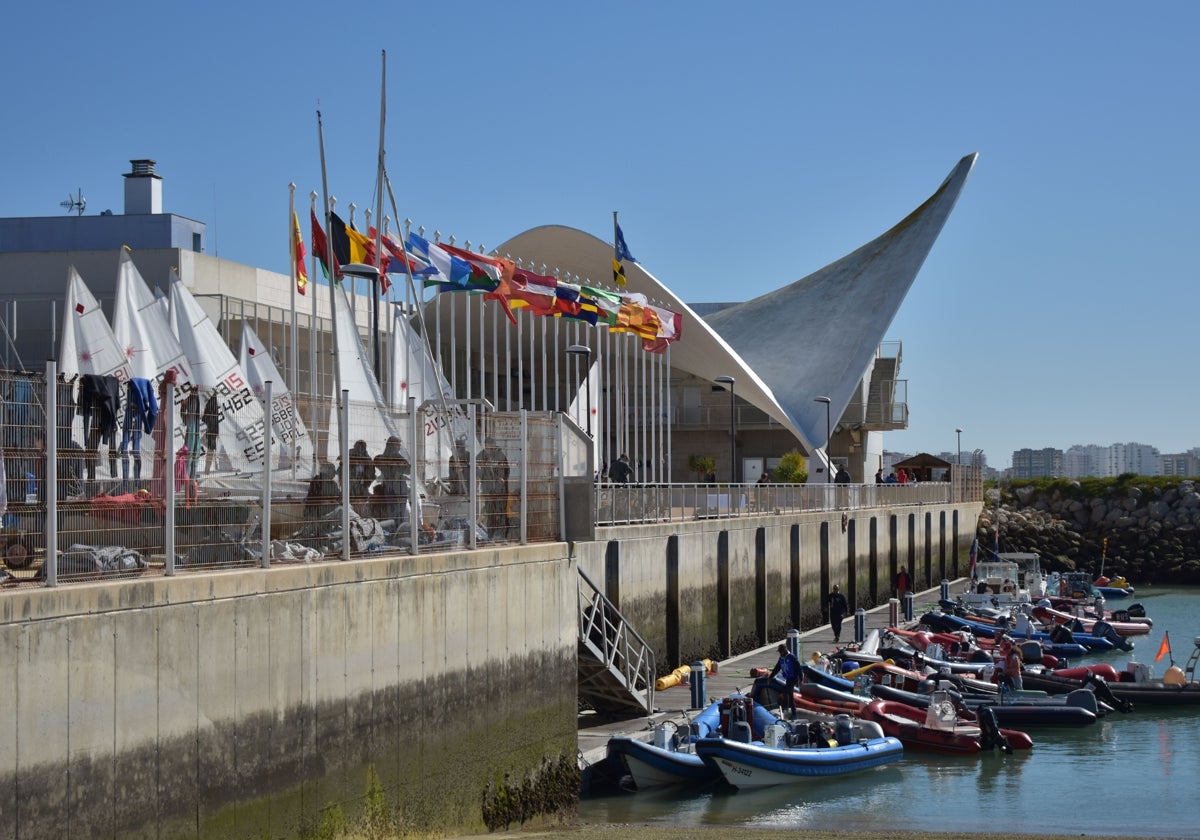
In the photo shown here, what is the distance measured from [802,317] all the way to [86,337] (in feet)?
192

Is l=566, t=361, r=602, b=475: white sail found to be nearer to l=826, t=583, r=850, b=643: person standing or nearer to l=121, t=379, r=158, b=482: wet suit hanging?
l=826, t=583, r=850, b=643: person standing

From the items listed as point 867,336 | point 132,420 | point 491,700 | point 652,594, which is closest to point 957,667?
point 652,594

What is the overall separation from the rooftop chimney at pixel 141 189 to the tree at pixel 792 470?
89.2 feet

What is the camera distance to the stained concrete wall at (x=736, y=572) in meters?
28.5

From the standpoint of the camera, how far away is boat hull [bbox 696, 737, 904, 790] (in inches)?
818

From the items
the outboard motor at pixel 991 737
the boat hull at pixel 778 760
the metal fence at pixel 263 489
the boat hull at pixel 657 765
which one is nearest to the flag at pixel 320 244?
the metal fence at pixel 263 489

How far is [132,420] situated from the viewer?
40.5 ft

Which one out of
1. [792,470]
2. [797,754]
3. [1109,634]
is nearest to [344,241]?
[797,754]

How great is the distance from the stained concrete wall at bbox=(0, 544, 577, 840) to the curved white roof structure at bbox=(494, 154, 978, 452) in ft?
141

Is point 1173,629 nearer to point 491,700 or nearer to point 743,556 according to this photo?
point 743,556

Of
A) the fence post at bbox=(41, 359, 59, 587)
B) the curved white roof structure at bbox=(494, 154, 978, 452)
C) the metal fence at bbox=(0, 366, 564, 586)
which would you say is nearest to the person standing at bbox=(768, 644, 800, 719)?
the metal fence at bbox=(0, 366, 564, 586)

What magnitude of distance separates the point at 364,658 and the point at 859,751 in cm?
1115

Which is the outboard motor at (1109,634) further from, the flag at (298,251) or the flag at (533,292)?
the flag at (298,251)

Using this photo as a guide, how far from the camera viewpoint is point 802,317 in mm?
76938
